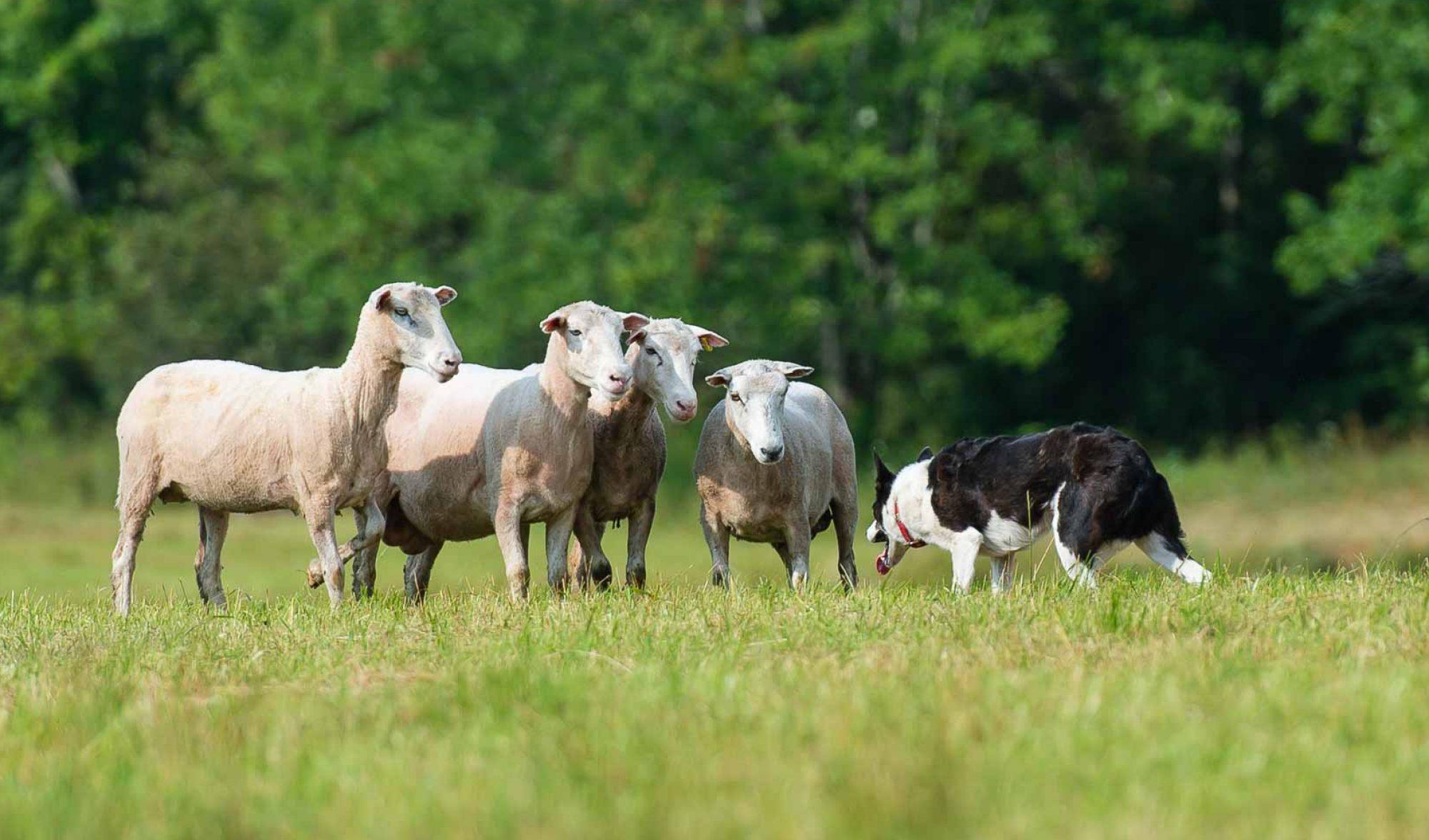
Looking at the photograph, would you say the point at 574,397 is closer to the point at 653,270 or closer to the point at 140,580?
the point at 140,580

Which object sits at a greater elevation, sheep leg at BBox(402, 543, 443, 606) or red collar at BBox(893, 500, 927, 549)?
red collar at BBox(893, 500, 927, 549)

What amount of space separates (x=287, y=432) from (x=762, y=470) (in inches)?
104

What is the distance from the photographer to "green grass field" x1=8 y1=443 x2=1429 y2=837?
16.5 feet

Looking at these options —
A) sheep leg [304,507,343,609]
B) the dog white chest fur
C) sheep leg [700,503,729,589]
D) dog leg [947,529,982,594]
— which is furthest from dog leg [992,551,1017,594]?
sheep leg [304,507,343,609]

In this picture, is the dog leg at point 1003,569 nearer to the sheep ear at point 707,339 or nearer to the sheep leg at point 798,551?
the sheep leg at point 798,551

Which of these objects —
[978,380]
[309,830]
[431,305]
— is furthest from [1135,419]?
[309,830]

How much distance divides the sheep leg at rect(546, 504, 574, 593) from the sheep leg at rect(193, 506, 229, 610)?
2186 mm

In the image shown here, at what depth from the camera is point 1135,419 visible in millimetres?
32781

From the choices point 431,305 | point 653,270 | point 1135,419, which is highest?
point 431,305

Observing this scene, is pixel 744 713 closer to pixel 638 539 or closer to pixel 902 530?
pixel 638 539

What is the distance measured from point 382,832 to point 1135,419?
28.9 metres

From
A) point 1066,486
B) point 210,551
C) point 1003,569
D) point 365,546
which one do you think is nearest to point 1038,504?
point 1066,486

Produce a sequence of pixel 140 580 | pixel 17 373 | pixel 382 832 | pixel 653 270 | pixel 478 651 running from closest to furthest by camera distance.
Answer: pixel 382 832
pixel 478 651
pixel 140 580
pixel 653 270
pixel 17 373

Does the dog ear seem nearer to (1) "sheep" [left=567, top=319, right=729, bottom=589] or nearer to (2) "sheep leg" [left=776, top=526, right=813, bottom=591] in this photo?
(2) "sheep leg" [left=776, top=526, right=813, bottom=591]
